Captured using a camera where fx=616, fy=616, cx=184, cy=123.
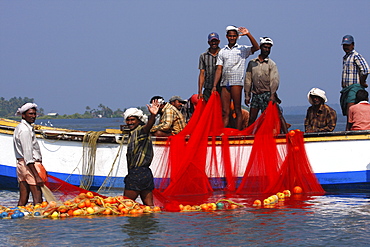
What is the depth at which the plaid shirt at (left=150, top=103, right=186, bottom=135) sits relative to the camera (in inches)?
450

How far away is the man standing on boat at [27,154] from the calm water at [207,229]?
1.56 feet

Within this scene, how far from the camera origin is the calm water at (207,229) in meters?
7.79

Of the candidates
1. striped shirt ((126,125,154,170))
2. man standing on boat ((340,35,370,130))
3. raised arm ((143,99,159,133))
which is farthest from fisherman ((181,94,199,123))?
raised arm ((143,99,159,133))

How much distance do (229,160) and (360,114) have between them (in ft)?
8.37

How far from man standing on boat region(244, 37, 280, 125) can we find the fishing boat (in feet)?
2.90

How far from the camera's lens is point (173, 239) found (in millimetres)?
7906

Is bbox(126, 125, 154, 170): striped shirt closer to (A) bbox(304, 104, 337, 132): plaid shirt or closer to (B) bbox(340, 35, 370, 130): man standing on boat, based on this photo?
(A) bbox(304, 104, 337, 132): plaid shirt

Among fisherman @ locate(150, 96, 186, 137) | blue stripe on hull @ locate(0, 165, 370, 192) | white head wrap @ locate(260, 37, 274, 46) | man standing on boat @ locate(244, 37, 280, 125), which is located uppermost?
white head wrap @ locate(260, 37, 274, 46)

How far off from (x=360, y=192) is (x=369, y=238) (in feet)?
12.2

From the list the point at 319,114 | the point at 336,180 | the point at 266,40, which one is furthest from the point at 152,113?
the point at 336,180

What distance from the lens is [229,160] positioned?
11.1 meters

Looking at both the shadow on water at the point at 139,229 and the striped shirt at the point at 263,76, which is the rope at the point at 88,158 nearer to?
the shadow on water at the point at 139,229

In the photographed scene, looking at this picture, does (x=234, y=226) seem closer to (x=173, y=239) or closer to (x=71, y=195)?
(x=173, y=239)

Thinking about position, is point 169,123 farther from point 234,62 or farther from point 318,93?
point 318,93
